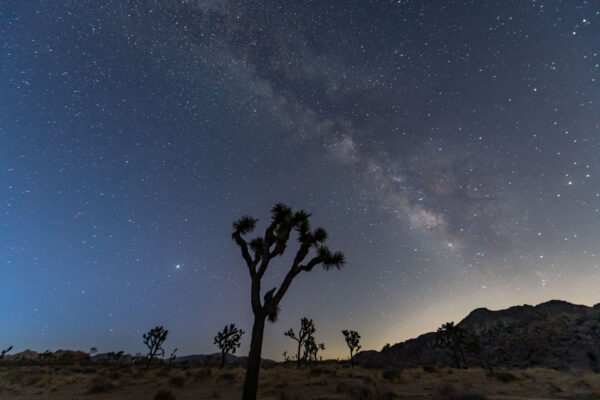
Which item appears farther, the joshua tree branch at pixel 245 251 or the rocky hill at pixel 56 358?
the rocky hill at pixel 56 358

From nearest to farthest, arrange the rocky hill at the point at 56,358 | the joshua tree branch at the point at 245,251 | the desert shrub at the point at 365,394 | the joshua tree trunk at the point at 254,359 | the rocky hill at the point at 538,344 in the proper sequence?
the desert shrub at the point at 365,394, the joshua tree trunk at the point at 254,359, the joshua tree branch at the point at 245,251, the rocky hill at the point at 538,344, the rocky hill at the point at 56,358

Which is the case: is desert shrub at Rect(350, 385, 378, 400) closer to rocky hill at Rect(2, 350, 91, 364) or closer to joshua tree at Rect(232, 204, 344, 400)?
joshua tree at Rect(232, 204, 344, 400)

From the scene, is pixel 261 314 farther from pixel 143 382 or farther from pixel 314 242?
pixel 143 382

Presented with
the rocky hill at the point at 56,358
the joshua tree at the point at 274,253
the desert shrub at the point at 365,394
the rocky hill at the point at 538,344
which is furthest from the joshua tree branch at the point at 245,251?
the rocky hill at the point at 56,358

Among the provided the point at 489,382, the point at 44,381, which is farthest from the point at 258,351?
the point at 44,381

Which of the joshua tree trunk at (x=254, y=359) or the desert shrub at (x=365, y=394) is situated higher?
the joshua tree trunk at (x=254, y=359)

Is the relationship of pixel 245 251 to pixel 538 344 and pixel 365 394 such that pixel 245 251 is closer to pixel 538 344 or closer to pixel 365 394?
pixel 365 394

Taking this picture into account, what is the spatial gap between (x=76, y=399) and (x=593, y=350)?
210ft

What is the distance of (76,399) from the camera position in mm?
12359

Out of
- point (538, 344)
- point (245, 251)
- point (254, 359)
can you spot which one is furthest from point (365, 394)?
point (538, 344)

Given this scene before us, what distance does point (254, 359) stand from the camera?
1039cm

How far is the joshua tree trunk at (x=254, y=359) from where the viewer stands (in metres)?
9.88

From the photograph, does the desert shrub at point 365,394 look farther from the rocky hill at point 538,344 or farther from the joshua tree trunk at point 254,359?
the rocky hill at point 538,344

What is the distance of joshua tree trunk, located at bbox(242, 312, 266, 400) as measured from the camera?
32.4 ft
